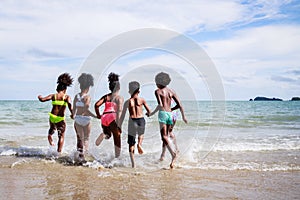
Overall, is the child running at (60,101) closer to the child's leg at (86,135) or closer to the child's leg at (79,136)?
the child's leg at (79,136)

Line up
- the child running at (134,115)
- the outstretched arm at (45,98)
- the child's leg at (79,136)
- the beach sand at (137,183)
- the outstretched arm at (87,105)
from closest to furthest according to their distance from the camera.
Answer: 1. the beach sand at (137,183)
2. the child running at (134,115)
3. the outstretched arm at (87,105)
4. the child's leg at (79,136)
5. the outstretched arm at (45,98)

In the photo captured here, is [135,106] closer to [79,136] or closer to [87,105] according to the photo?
[87,105]

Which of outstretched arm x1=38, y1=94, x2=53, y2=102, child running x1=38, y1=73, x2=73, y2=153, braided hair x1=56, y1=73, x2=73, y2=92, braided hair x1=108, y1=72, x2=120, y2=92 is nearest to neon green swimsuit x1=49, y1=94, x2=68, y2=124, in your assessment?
child running x1=38, y1=73, x2=73, y2=153

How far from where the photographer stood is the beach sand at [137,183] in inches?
183

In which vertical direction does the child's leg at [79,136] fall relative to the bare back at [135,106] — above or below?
below

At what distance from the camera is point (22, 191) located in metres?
4.70

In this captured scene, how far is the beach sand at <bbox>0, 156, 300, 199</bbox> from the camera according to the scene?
183 inches

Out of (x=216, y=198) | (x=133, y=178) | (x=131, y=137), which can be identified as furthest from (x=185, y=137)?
(x=216, y=198)

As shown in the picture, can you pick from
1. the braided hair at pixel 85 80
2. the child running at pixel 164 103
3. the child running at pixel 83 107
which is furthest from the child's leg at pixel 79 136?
the child running at pixel 164 103

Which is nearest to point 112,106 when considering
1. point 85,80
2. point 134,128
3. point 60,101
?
point 134,128

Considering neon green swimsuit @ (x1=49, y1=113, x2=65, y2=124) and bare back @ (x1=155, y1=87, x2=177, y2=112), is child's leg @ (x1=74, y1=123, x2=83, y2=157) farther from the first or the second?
bare back @ (x1=155, y1=87, x2=177, y2=112)

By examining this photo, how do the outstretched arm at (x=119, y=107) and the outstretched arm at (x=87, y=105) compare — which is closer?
the outstretched arm at (x=119, y=107)

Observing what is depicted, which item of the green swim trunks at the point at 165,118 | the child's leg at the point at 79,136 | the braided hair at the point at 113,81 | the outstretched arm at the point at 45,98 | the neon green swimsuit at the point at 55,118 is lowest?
the child's leg at the point at 79,136

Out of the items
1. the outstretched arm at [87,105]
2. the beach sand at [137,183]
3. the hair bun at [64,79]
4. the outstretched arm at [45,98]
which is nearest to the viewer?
the beach sand at [137,183]
